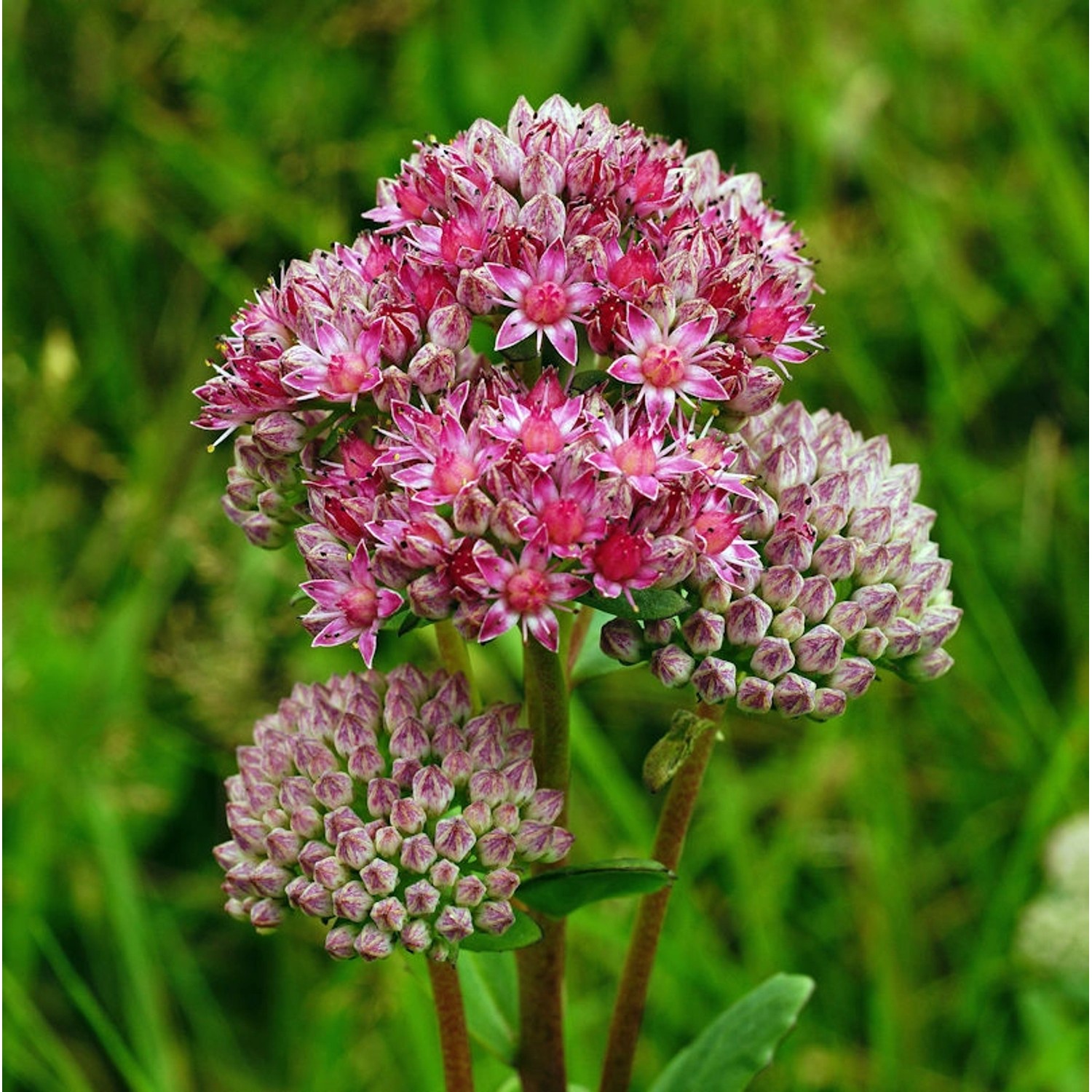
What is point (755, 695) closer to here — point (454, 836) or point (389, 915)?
point (454, 836)

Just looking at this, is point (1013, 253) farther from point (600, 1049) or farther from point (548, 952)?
point (548, 952)

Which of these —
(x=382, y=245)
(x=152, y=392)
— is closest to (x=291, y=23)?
(x=152, y=392)

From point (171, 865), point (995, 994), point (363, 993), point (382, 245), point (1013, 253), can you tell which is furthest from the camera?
point (1013, 253)

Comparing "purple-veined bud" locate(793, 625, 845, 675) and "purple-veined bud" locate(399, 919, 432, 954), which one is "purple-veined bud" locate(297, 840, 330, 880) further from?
"purple-veined bud" locate(793, 625, 845, 675)

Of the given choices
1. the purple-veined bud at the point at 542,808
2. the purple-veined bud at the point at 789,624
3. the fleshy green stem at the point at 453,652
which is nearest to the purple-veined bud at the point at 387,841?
the purple-veined bud at the point at 542,808

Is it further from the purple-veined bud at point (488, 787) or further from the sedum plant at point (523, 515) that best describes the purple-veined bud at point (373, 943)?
the purple-veined bud at point (488, 787)

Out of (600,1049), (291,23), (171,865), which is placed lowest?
(600,1049)

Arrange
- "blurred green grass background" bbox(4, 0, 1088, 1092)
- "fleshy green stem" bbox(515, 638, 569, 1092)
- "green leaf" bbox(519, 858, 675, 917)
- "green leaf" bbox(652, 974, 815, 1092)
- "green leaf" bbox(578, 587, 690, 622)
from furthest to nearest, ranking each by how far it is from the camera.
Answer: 1. "blurred green grass background" bbox(4, 0, 1088, 1092)
2. "green leaf" bbox(652, 974, 815, 1092)
3. "fleshy green stem" bbox(515, 638, 569, 1092)
4. "green leaf" bbox(519, 858, 675, 917)
5. "green leaf" bbox(578, 587, 690, 622)

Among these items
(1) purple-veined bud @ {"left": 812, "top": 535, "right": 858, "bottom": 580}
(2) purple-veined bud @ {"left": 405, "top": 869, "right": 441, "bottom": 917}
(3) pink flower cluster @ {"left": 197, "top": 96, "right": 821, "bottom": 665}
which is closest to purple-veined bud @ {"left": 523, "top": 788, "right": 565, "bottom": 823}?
(2) purple-veined bud @ {"left": 405, "top": 869, "right": 441, "bottom": 917}
